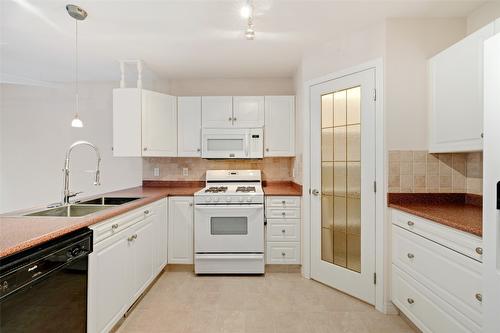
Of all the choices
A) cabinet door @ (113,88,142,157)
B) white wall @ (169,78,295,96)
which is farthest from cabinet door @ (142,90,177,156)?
white wall @ (169,78,295,96)

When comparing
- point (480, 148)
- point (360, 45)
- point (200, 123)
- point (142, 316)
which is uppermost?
point (360, 45)

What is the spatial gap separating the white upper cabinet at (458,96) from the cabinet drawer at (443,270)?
0.72 metres

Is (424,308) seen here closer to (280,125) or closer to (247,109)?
(280,125)

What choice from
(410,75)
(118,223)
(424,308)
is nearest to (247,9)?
(410,75)

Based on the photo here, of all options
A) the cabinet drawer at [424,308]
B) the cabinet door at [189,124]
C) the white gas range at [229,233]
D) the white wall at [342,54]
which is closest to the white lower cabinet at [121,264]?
the white gas range at [229,233]

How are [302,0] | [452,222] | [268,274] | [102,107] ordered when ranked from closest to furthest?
[452,222] < [302,0] < [268,274] < [102,107]

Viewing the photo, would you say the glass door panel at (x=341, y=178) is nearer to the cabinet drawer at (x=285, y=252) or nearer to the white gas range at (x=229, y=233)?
the cabinet drawer at (x=285, y=252)

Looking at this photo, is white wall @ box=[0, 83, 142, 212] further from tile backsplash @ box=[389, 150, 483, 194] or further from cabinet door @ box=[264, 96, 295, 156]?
tile backsplash @ box=[389, 150, 483, 194]

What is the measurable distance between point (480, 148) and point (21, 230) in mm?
2687

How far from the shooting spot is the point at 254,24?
2.16 meters

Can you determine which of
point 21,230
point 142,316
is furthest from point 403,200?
point 21,230

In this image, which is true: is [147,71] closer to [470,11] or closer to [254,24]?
[254,24]

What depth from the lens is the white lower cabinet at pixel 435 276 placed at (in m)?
1.32

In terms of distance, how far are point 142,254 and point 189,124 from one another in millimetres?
1711
